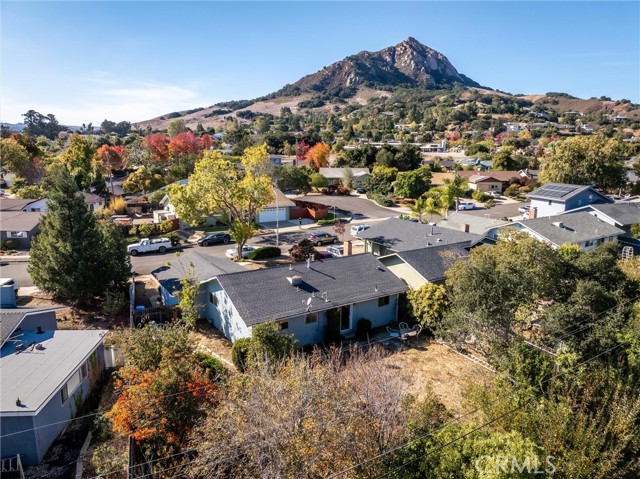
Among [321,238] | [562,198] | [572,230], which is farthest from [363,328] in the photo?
[562,198]

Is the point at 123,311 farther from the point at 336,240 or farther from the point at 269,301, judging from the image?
the point at 336,240

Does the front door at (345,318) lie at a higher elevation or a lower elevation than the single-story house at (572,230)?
lower

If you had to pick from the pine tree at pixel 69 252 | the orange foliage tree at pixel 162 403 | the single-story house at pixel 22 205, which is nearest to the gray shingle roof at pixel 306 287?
the orange foliage tree at pixel 162 403

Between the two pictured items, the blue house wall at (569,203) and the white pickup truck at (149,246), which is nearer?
the white pickup truck at (149,246)

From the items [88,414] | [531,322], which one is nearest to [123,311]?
[88,414]

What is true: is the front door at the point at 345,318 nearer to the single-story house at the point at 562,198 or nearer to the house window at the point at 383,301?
the house window at the point at 383,301

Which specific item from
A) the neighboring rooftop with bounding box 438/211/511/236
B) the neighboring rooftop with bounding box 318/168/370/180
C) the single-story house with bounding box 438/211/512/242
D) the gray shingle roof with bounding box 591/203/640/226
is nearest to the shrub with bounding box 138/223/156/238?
→ the single-story house with bounding box 438/211/512/242

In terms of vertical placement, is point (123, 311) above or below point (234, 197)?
below

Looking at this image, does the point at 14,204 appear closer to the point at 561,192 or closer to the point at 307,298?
the point at 307,298
